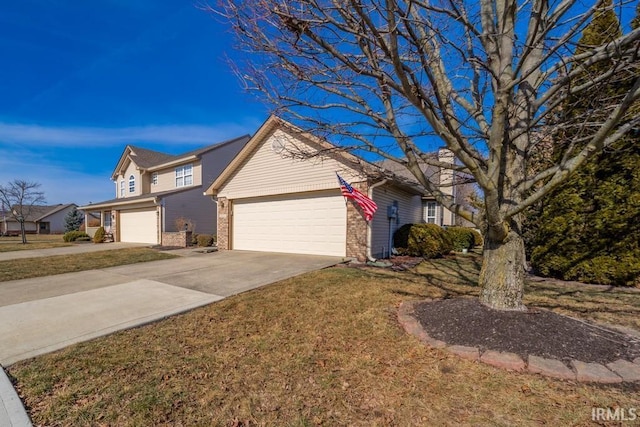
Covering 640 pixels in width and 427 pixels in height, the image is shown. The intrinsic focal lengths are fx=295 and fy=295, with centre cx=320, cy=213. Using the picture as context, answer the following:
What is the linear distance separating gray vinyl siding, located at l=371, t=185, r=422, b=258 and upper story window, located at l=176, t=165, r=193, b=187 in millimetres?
13867

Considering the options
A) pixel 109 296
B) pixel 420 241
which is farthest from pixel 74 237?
pixel 420 241

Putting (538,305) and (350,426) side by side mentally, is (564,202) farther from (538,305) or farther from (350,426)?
(350,426)

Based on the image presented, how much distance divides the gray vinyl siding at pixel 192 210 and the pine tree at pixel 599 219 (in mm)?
17511

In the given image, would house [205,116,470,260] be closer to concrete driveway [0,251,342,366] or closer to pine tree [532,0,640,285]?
concrete driveway [0,251,342,366]

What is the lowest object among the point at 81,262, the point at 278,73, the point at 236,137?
the point at 81,262

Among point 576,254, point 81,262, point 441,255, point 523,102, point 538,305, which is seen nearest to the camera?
point 523,102

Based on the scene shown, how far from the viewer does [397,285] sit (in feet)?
21.5

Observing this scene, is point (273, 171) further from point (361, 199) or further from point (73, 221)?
point (73, 221)

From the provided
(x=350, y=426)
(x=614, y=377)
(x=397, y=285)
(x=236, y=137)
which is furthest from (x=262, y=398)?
(x=236, y=137)

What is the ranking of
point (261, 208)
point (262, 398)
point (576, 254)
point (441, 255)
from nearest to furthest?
point (262, 398), point (576, 254), point (441, 255), point (261, 208)

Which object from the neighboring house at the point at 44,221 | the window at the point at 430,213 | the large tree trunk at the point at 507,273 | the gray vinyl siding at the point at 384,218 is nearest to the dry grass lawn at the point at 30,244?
the gray vinyl siding at the point at 384,218

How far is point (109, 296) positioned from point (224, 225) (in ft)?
26.4

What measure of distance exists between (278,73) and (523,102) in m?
3.21

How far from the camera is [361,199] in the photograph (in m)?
9.23
